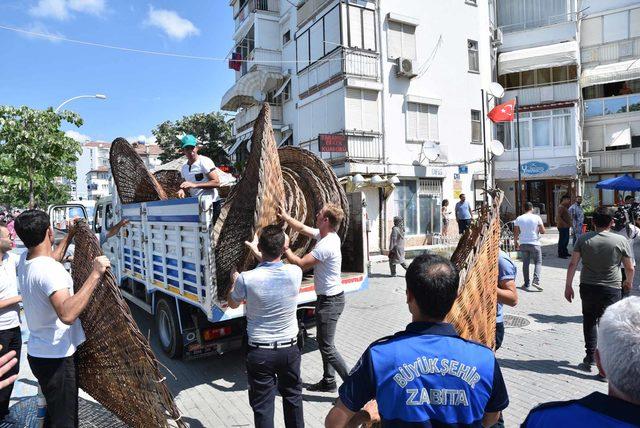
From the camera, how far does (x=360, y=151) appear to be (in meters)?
17.6

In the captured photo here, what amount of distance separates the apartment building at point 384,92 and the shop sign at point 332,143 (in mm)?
40

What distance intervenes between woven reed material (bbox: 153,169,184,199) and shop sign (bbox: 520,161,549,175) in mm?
20437

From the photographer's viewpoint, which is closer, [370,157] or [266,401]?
[266,401]

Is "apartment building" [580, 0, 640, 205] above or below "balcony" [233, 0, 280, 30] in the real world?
below

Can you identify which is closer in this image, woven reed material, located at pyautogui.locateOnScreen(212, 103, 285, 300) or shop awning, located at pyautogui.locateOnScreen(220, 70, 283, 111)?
woven reed material, located at pyautogui.locateOnScreen(212, 103, 285, 300)

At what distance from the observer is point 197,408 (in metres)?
4.43

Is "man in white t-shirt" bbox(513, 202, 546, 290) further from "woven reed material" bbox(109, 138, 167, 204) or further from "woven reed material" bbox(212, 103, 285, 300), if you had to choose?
"woven reed material" bbox(109, 138, 167, 204)

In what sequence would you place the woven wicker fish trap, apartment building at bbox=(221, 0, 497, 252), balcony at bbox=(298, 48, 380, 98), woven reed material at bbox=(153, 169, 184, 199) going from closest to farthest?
the woven wicker fish trap < woven reed material at bbox=(153, 169, 184, 199) < balcony at bbox=(298, 48, 380, 98) < apartment building at bbox=(221, 0, 497, 252)

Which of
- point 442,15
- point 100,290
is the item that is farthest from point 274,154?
point 442,15

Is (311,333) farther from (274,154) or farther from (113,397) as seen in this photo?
(113,397)

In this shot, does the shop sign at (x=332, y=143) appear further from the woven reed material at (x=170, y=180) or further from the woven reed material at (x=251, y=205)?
the woven reed material at (x=251, y=205)

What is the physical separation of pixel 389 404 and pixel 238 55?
85.8 ft

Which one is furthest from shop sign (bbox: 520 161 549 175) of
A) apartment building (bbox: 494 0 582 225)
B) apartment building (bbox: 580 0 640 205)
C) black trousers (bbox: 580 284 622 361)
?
black trousers (bbox: 580 284 622 361)

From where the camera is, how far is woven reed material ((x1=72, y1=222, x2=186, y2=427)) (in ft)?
9.07
